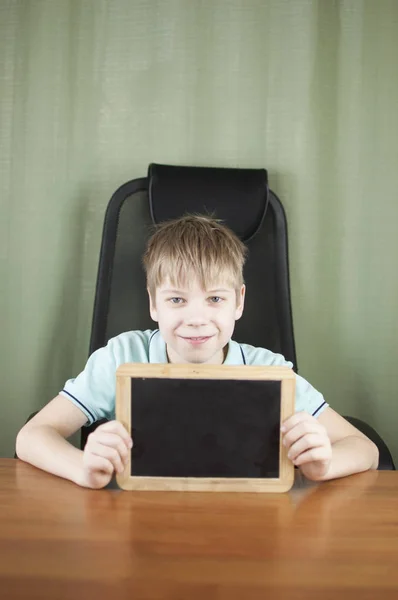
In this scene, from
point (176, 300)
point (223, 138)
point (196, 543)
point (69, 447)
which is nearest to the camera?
point (196, 543)

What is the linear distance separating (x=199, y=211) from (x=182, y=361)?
20.4 inches

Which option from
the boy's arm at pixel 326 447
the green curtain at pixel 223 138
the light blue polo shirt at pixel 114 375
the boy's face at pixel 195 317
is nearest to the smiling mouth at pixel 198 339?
the boy's face at pixel 195 317

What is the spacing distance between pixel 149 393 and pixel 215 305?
0.31 m

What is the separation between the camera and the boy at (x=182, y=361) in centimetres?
105

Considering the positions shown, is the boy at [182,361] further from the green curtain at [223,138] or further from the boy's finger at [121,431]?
the green curtain at [223,138]

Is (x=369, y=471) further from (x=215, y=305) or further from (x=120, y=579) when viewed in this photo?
(x=120, y=579)

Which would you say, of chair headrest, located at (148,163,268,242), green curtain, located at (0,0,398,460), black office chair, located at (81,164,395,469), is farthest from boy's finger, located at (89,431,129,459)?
green curtain, located at (0,0,398,460)

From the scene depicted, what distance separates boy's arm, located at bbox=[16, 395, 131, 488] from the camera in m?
1.03

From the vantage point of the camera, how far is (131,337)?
4.93ft

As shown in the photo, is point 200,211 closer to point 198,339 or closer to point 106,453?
point 198,339

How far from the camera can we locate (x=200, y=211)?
1720mm

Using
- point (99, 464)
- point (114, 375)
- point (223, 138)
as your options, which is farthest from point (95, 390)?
point (223, 138)

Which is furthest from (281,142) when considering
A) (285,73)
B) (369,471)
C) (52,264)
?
(369,471)

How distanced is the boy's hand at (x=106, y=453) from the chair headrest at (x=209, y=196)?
2.63 feet
